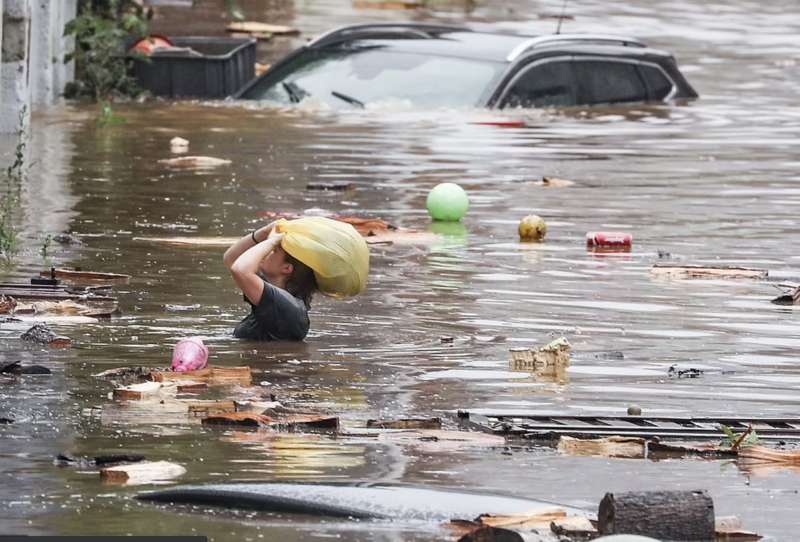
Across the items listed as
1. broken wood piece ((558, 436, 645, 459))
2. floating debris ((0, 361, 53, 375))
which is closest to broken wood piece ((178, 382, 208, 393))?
floating debris ((0, 361, 53, 375))

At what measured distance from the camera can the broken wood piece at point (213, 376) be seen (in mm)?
8500

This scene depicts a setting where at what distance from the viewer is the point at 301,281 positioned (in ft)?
32.3

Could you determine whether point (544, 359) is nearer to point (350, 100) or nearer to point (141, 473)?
point (141, 473)

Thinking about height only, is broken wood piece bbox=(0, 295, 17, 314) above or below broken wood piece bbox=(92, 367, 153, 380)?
below

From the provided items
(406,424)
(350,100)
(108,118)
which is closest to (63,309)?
(406,424)

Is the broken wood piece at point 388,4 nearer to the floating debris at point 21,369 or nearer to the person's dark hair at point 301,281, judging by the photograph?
the person's dark hair at point 301,281

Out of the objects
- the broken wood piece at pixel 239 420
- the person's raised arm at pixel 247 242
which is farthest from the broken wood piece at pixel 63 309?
the broken wood piece at pixel 239 420

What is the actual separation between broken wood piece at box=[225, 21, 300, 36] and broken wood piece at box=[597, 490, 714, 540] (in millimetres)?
25327

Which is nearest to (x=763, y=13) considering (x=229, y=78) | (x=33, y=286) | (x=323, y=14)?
(x=323, y=14)

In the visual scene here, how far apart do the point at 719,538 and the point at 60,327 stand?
434 cm

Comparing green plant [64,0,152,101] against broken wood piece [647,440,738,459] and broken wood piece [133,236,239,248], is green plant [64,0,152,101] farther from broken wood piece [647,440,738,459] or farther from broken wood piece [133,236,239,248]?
broken wood piece [647,440,738,459]

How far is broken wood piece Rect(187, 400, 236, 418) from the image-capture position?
789 centimetres

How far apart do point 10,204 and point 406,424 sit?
20.8ft

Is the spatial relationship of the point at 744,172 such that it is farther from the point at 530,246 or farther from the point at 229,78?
the point at 229,78
